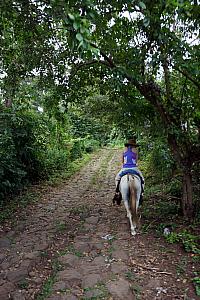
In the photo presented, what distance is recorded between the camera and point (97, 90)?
7961 millimetres

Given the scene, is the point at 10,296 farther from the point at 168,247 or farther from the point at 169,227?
the point at 169,227

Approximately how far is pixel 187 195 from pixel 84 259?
104 inches

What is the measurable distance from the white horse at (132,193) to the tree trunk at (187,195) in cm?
95

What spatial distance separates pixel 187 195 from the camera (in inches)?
259

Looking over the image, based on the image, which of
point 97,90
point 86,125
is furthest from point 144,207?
point 86,125

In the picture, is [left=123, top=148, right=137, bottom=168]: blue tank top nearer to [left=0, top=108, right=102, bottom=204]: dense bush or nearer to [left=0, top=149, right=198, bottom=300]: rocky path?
[left=0, top=149, right=198, bottom=300]: rocky path

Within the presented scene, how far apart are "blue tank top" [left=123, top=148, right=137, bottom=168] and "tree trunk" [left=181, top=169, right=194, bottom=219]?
103 centimetres

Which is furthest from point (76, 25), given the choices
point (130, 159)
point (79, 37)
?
point (130, 159)

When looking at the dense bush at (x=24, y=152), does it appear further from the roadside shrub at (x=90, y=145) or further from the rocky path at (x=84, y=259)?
the roadside shrub at (x=90, y=145)

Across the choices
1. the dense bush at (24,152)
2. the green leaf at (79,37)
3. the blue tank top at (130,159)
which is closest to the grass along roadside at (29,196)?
the dense bush at (24,152)

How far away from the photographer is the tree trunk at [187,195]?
21.3 ft

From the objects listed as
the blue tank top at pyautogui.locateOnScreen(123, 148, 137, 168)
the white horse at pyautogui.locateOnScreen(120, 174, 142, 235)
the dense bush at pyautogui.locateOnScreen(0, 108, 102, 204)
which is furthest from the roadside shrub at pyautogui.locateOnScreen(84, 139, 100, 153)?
the white horse at pyautogui.locateOnScreen(120, 174, 142, 235)

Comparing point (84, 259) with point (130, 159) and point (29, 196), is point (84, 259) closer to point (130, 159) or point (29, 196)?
point (130, 159)

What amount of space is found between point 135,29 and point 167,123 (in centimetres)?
178
